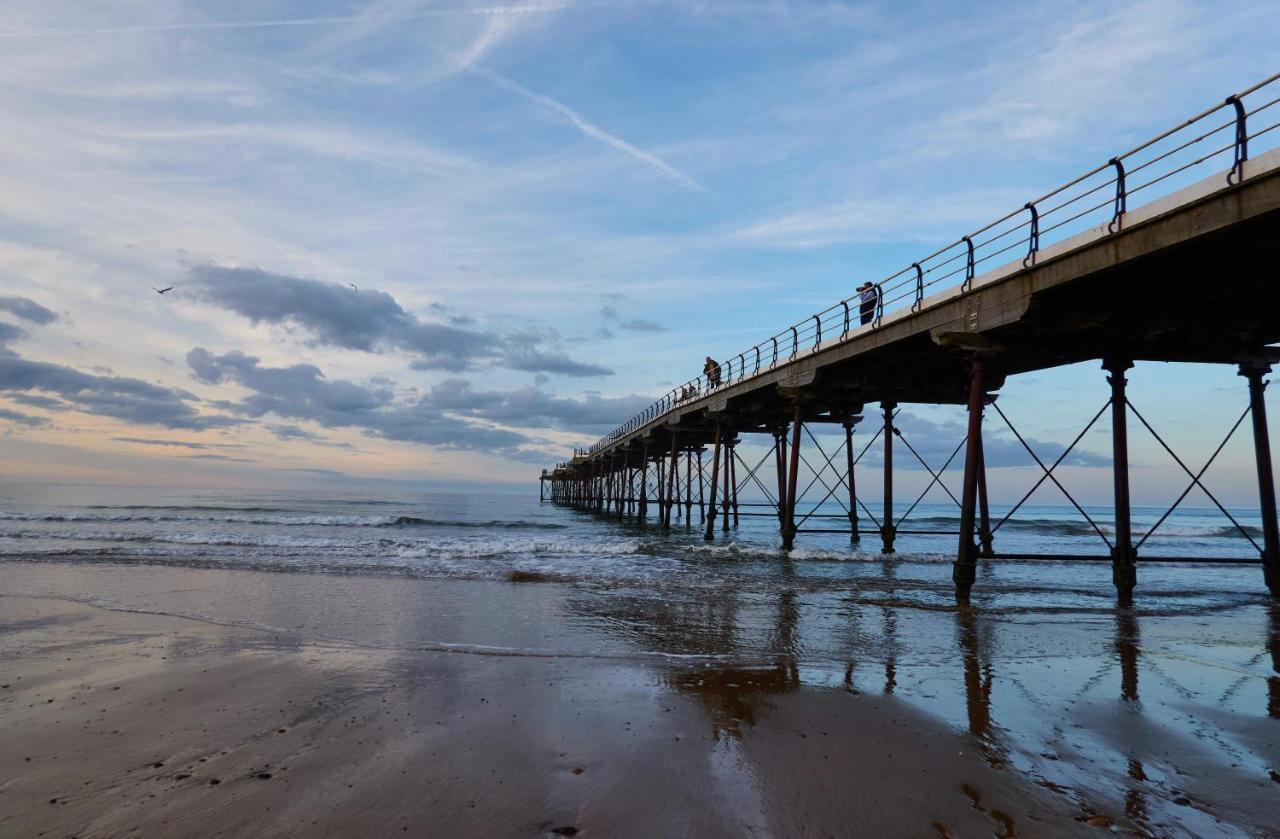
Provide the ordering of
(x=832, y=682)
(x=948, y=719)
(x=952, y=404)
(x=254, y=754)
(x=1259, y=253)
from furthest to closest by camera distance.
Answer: (x=952, y=404) → (x=1259, y=253) → (x=832, y=682) → (x=948, y=719) → (x=254, y=754)

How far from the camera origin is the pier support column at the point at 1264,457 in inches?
478

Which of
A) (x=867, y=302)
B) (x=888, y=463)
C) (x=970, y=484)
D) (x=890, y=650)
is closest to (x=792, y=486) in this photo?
(x=888, y=463)

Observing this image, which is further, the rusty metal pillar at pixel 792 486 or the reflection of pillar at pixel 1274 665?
the rusty metal pillar at pixel 792 486

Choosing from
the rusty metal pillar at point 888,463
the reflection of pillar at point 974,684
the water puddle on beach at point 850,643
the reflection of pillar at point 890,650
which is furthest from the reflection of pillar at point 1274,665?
the rusty metal pillar at point 888,463

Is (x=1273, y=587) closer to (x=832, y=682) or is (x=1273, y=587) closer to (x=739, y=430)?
(x=832, y=682)

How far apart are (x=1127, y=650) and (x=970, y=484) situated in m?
3.55

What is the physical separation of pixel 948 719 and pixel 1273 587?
11.7 metres

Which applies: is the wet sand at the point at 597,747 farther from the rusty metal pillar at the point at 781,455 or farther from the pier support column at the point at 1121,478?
the rusty metal pillar at the point at 781,455

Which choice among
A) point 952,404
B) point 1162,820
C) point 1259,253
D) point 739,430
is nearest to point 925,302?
point 1259,253

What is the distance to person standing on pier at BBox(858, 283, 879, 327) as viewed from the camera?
16766mm

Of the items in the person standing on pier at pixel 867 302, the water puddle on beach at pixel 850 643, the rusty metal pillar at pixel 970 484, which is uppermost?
the person standing on pier at pixel 867 302

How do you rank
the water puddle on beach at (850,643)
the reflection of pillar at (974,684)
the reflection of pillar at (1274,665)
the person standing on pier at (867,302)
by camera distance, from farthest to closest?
the person standing on pier at (867,302) < the reflection of pillar at (1274,665) < the reflection of pillar at (974,684) < the water puddle on beach at (850,643)

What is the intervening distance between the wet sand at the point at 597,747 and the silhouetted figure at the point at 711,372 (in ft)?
66.9

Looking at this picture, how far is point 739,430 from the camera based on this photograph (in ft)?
99.5
